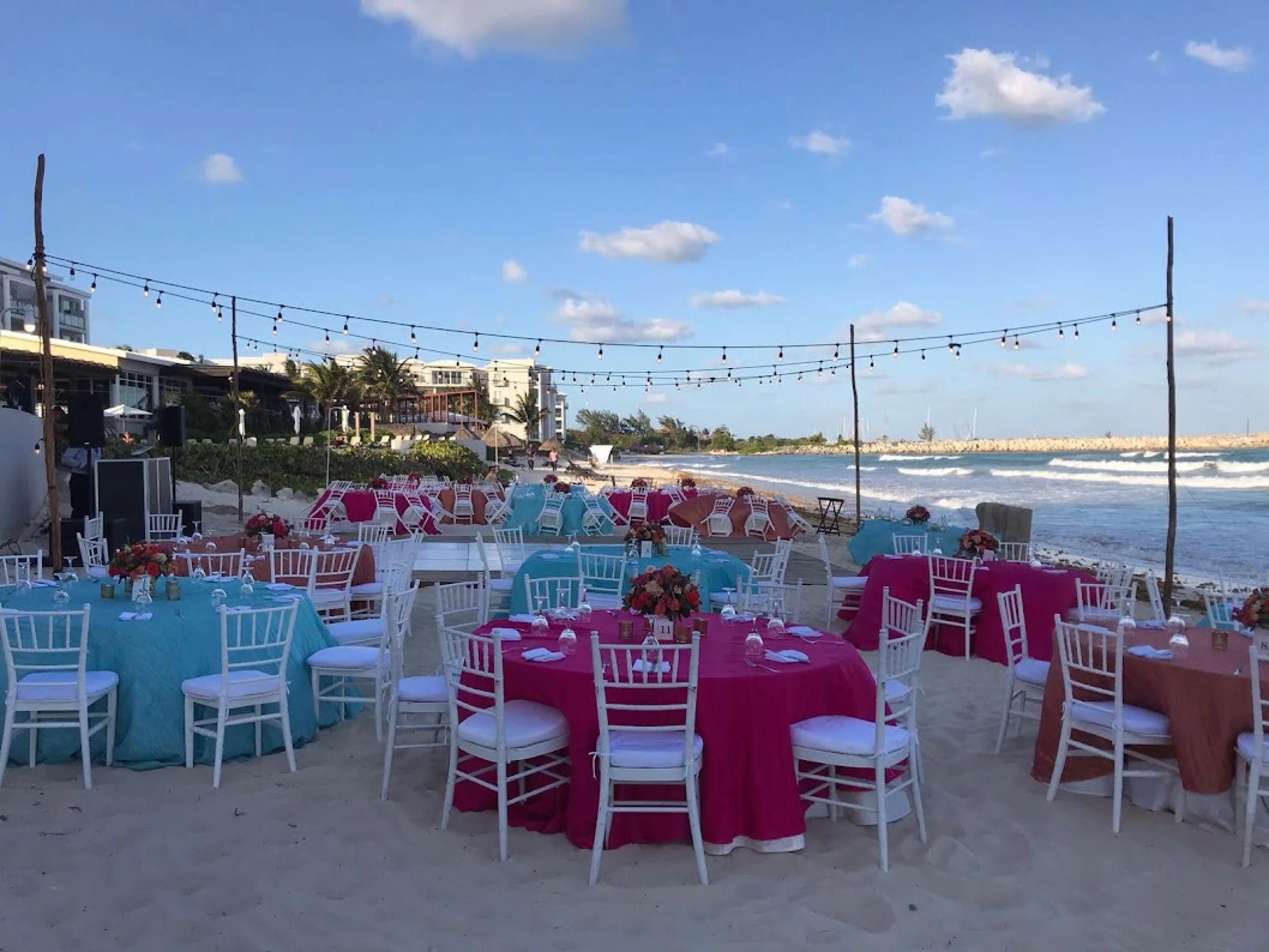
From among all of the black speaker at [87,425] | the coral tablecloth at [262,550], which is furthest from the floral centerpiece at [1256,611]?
the black speaker at [87,425]

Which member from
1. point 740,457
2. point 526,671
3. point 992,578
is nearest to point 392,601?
point 526,671

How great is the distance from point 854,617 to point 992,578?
140cm

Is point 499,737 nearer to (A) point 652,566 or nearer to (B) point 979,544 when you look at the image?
(A) point 652,566

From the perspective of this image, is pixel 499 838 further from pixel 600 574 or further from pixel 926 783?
pixel 600 574

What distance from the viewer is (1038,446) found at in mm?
93562

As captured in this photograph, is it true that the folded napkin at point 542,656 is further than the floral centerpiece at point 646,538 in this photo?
No

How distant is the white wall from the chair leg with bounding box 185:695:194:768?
413 inches

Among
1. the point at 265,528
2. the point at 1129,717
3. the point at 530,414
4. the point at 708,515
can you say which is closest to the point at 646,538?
the point at 265,528

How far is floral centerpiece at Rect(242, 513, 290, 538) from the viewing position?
7285 mm

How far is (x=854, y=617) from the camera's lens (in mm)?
8195

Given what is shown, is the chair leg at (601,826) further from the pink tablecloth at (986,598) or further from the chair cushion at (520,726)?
the pink tablecloth at (986,598)

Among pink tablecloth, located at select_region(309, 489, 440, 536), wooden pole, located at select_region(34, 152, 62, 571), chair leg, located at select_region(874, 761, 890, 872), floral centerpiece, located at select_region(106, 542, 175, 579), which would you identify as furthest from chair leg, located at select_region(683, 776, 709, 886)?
pink tablecloth, located at select_region(309, 489, 440, 536)

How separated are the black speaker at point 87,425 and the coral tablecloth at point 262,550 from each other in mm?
6408

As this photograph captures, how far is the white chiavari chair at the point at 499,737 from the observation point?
3402 millimetres
